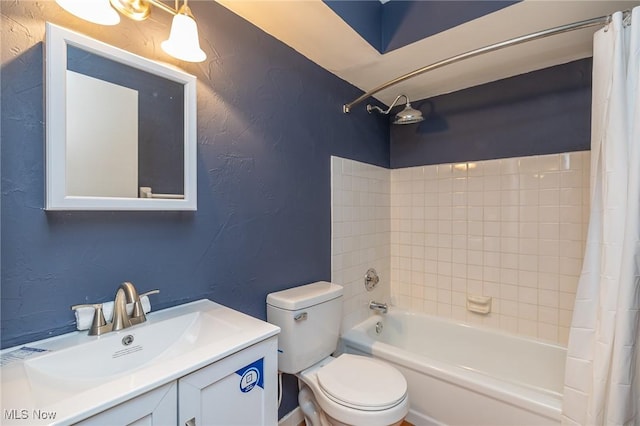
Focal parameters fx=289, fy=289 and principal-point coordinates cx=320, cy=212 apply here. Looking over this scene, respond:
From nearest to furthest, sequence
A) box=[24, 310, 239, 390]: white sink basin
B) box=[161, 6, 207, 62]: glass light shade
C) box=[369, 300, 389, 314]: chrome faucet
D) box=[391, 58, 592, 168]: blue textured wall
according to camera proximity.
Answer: box=[24, 310, 239, 390]: white sink basin, box=[161, 6, 207, 62]: glass light shade, box=[391, 58, 592, 168]: blue textured wall, box=[369, 300, 389, 314]: chrome faucet

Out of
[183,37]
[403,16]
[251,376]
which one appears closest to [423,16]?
[403,16]

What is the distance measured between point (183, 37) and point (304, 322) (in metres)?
→ 1.31

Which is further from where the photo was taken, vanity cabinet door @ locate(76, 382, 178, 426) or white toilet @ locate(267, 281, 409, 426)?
white toilet @ locate(267, 281, 409, 426)

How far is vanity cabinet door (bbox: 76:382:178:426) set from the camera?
0.63 m

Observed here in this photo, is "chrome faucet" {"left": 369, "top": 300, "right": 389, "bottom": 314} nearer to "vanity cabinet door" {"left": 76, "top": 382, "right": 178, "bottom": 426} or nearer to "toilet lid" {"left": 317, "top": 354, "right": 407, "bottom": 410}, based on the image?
"toilet lid" {"left": 317, "top": 354, "right": 407, "bottom": 410}

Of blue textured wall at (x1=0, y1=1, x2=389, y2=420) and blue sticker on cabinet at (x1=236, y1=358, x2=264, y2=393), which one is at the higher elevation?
blue textured wall at (x1=0, y1=1, x2=389, y2=420)

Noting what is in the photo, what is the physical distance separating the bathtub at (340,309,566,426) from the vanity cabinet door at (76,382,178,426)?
1.34m

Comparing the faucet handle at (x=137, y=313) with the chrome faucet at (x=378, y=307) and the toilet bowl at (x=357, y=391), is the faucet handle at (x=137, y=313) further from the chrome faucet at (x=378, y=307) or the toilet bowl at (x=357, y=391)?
the chrome faucet at (x=378, y=307)

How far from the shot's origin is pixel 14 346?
0.81m

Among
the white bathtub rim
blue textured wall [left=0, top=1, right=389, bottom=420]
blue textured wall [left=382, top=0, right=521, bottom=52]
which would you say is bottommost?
the white bathtub rim

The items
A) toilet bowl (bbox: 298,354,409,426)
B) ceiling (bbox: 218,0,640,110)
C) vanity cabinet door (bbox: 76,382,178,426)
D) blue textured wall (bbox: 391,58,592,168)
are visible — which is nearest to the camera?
vanity cabinet door (bbox: 76,382,178,426)

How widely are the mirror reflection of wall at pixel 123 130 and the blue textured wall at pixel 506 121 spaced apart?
6.26 feet

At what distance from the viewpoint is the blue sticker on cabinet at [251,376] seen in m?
0.91

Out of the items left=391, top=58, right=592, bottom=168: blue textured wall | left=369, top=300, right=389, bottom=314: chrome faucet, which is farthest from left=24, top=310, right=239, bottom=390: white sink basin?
left=391, top=58, right=592, bottom=168: blue textured wall
